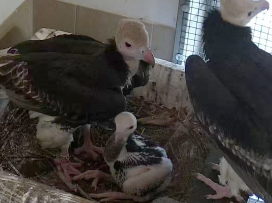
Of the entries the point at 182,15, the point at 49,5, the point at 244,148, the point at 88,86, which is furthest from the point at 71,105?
the point at 49,5

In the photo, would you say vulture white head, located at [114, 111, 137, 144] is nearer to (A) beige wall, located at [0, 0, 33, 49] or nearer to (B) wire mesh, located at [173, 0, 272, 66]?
(B) wire mesh, located at [173, 0, 272, 66]

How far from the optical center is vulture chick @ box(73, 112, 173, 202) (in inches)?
75.1

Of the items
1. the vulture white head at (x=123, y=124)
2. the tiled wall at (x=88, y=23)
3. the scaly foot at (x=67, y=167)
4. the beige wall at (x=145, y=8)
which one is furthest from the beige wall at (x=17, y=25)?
the vulture white head at (x=123, y=124)

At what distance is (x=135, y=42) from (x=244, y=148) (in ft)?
1.75

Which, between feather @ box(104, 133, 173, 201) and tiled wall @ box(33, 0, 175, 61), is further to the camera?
tiled wall @ box(33, 0, 175, 61)

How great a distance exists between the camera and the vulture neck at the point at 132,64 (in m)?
1.98

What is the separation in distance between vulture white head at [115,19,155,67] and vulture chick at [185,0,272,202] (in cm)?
16

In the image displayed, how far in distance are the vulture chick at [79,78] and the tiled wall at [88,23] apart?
0.73 m

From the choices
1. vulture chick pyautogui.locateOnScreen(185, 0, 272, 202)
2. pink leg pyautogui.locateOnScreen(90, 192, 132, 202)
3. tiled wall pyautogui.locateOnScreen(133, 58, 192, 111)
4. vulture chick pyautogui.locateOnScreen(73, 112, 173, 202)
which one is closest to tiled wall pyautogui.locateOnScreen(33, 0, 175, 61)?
tiled wall pyautogui.locateOnScreen(133, 58, 192, 111)

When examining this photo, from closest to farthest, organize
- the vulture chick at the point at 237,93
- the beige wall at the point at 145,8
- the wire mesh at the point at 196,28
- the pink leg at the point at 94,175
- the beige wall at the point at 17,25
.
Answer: the vulture chick at the point at 237,93, the pink leg at the point at 94,175, the wire mesh at the point at 196,28, the beige wall at the point at 145,8, the beige wall at the point at 17,25

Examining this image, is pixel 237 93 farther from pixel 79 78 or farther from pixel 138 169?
pixel 79 78

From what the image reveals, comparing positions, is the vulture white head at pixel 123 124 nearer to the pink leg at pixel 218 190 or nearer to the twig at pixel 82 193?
the twig at pixel 82 193

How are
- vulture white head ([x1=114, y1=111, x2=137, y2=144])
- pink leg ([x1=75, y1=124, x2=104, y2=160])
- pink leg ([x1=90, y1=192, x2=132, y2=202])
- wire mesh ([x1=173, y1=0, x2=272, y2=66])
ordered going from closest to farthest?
1. vulture white head ([x1=114, y1=111, x2=137, y2=144])
2. pink leg ([x1=90, y1=192, x2=132, y2=202])
3. pink leg ([x1=75, y1=124, x2=104, y2=160])
4. wire mesh ([x1=173, y1=0, x2=272, y2=66])

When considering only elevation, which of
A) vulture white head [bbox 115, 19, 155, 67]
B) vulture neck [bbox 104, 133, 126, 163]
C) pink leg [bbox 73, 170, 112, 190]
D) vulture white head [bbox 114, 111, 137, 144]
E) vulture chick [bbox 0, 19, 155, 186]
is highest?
vulture white head [bbox 115, 19, 155, 67]
